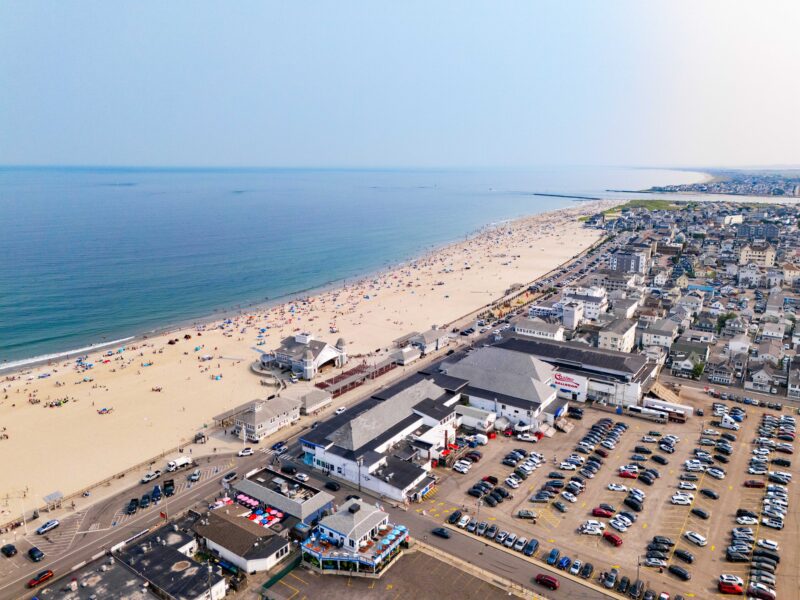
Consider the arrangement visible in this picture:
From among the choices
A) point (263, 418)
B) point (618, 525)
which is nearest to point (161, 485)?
point (263, 418)

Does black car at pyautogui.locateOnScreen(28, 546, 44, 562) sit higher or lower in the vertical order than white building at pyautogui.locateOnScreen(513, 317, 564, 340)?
lower

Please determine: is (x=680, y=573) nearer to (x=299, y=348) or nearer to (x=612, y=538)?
(x=612, y=538)

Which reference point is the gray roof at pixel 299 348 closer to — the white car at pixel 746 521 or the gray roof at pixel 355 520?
the gray roof at pixel 355 520

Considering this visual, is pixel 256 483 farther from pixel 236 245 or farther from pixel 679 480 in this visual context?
pixel 236 245

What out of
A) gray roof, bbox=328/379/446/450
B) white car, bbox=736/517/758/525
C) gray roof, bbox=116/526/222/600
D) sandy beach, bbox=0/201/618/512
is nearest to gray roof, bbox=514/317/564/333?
sandy beach, bbox=0/201/618/512

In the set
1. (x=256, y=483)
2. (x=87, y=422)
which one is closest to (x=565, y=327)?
(x=256, y=483)

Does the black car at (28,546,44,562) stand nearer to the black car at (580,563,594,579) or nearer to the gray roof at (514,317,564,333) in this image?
the black car at (580,563,594,579)

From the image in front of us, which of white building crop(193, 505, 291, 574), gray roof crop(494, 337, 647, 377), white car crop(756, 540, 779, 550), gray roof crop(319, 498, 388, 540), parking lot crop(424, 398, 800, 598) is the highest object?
gray roof crop(494, 337, 647, 377)
